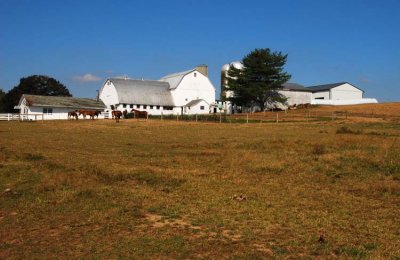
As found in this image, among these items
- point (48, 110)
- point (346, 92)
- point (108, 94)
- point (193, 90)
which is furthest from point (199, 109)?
point (346, 92)

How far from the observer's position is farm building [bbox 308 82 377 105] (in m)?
92.8

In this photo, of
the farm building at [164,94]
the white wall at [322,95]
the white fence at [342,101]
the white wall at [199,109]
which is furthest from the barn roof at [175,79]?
the white wall at [322,95]

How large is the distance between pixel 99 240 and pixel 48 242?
2.97 feet

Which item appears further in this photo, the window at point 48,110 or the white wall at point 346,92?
the white wall at point 346,92

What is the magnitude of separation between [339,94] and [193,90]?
112ft

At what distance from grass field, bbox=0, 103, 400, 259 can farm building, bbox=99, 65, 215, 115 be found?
201ft

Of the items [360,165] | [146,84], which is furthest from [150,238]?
[146,84]

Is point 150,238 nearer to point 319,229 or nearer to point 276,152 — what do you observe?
point 319,229

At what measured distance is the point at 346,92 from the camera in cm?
9775

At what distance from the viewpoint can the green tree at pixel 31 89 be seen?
94.6 meters

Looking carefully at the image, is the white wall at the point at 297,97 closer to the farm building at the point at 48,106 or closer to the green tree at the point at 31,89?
the farm building at the point at 48,106

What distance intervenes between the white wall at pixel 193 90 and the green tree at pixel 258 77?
294 inches

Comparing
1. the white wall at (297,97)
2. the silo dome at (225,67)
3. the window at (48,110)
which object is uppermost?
the silo dome at (225,67)

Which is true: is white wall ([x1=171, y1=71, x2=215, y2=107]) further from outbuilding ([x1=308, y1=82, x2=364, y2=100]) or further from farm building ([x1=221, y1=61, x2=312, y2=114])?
outbuilding ([x1=308, y1=82, x2=364, y2=100])
